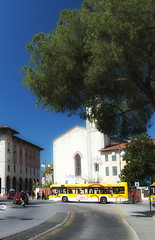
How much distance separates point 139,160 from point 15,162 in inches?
1316

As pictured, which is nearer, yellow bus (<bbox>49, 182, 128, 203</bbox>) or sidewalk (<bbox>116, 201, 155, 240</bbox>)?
sidewalk (<bbox>116, 201, 155, 240</bbox>)

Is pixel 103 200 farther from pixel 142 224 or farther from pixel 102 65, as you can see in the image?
pixel 102 65

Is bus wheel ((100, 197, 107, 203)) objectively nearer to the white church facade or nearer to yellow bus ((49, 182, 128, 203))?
yellow bus ((49, 182, 128, 203))

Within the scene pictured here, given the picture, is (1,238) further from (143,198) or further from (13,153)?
(13,153)

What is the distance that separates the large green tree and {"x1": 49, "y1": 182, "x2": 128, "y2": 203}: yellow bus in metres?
22.1

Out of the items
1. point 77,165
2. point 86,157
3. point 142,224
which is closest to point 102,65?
point 142,224

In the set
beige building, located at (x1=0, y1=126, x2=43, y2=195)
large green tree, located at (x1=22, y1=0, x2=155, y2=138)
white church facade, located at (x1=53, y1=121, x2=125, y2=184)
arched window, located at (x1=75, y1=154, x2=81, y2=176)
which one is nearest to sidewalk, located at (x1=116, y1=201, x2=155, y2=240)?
large green tree, located at (x1=22, y1=0, x2=155, y2=138)

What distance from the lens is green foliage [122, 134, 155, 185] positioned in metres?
48.2

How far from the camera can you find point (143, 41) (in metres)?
11.9

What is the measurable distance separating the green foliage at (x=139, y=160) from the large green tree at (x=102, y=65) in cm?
3367

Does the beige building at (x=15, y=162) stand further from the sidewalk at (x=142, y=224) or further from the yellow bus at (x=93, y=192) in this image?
the sidewalk at (x=142, y=224)

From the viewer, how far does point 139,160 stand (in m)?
49.7

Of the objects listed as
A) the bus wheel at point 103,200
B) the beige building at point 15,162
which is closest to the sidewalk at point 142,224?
the bus wheel at point 103,200

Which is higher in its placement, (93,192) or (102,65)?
(102,65)
